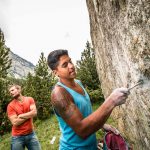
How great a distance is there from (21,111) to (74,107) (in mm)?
4076

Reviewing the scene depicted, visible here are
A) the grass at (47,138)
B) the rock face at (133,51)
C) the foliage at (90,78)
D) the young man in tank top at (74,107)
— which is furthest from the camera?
the foliage at (90,78)

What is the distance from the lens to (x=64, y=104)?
3.05m

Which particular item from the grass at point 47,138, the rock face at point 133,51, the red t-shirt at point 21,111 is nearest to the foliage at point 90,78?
the grass at point 47,138

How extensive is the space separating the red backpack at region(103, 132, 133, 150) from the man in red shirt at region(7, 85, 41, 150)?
11.2 feet

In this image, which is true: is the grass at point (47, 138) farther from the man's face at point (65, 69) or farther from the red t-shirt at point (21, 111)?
the man's face at point (65, 69)

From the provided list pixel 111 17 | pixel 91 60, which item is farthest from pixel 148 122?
pixel 91 60

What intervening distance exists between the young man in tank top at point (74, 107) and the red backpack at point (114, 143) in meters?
0.11

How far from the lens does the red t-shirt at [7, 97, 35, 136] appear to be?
666cm

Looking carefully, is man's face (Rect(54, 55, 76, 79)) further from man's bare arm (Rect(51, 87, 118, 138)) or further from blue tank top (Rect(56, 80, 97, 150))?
man's bare arm (Rect(51, 87, 118, 138))

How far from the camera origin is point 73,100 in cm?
317

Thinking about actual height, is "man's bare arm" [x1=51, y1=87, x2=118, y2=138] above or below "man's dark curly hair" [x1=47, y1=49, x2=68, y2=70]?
below

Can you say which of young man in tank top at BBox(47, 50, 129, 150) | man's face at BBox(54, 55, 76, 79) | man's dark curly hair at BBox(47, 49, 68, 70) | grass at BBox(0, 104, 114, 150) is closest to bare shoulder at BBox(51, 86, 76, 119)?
young man in tank top at BBox(47, 50, 129, 150)

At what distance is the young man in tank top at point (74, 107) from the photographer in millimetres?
2842

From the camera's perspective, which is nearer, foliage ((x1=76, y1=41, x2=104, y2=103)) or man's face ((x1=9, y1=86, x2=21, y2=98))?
man's face ((x1=9, y1=86, x2=21, y2=98))
